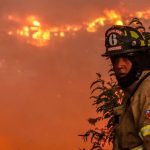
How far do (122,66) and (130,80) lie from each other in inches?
6.0

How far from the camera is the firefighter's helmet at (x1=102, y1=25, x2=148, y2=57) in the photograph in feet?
15.5

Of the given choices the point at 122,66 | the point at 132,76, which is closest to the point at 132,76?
the point at 132,76

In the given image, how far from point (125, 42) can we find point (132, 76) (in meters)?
0.32

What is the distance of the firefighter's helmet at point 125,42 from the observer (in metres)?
4.71

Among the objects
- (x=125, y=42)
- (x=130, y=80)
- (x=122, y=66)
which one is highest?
(x=125, y=42)

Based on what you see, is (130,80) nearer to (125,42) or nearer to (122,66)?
(122,66)

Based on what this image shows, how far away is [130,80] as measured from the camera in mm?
4660

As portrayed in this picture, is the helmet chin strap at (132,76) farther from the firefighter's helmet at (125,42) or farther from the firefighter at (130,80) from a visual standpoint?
the firefighter's helmet at (125,42)

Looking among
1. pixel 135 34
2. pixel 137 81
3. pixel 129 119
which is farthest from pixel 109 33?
pixel 129 119

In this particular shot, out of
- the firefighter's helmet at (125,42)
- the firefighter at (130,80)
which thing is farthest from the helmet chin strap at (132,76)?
the firefighter's helmet at (125,42)

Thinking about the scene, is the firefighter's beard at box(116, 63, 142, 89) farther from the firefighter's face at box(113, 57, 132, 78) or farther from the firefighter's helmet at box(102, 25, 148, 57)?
the firefighter's helmet at box(102, 25, 148, 57)

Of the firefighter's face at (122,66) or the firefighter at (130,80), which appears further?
the firefighter's face at (122,66)

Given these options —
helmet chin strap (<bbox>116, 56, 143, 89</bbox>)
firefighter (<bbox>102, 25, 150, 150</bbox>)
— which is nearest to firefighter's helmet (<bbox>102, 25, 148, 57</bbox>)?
firefighter (<bbox>102, 25, 150, 150</bbox>)

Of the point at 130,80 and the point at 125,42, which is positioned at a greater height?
the point at 125,42
